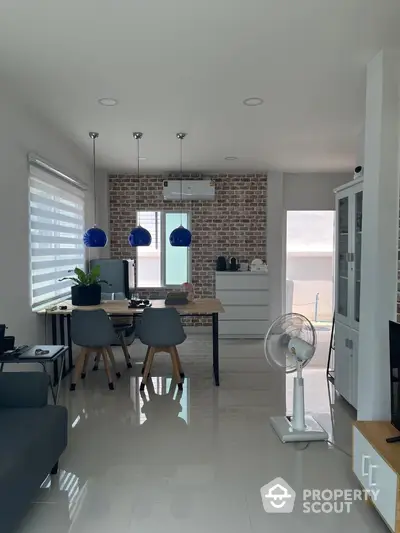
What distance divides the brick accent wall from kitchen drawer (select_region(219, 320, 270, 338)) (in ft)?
1.69

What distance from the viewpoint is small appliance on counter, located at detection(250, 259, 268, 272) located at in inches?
279

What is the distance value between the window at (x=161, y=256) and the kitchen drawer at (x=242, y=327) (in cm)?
109

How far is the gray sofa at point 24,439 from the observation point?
80.0 inches

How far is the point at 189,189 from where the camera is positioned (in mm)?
7039

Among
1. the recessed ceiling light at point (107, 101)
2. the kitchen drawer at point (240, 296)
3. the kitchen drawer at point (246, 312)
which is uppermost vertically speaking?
the recessed ceiling light at point (107, 101)

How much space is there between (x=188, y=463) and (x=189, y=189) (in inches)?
191

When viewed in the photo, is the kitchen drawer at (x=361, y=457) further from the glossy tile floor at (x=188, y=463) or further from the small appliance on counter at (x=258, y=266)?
the small appliance on counter at (x=258, y=266)

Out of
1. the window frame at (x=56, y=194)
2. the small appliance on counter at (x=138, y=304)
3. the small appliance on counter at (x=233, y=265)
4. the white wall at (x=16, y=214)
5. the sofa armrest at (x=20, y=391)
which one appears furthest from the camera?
the small appliance on counter at (x=233, y=265)

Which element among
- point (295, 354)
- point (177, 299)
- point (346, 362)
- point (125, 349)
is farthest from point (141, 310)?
point (346, 362)

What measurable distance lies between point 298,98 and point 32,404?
3.25m

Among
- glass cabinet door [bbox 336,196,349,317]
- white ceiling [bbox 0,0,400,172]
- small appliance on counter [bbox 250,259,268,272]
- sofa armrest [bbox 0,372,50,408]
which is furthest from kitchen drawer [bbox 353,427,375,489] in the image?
small appliance on counter [bbox 250,259,268,272]

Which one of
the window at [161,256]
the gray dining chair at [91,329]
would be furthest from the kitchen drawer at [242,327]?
the gray dining chair at [91,329]

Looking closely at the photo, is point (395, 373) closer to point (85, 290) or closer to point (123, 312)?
point (123, 312)

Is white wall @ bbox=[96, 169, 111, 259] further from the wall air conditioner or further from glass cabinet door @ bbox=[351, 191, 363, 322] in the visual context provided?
glass cabinet door @ bbox=[351, 191, 363, 322]
